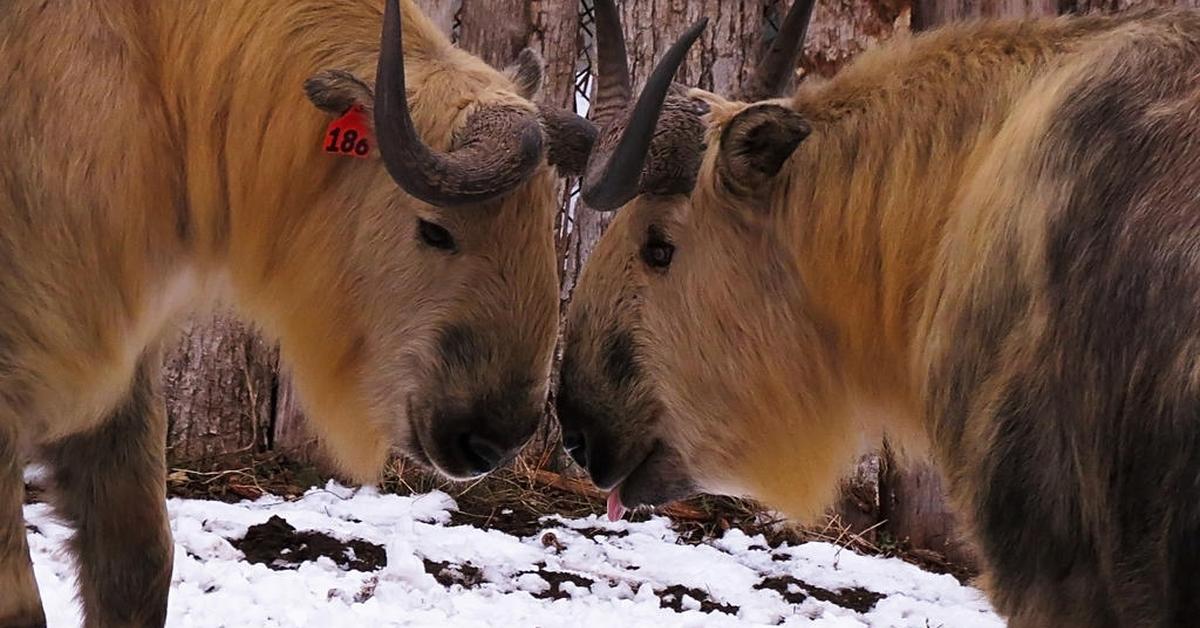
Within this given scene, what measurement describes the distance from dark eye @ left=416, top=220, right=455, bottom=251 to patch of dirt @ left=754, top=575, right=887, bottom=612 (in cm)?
209

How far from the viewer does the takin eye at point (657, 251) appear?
303cm

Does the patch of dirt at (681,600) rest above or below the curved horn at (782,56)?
below

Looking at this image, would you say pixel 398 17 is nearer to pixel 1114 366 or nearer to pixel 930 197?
pixel 930 197

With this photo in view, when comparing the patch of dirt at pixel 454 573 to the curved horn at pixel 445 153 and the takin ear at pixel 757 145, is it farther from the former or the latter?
the takin ear at pixel 757 145

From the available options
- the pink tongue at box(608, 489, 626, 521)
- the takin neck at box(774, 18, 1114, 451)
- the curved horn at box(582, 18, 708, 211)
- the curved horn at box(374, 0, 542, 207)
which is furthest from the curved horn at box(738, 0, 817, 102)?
the pink tongue at box(608, 489, 626, 521)

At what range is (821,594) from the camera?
4809 mm

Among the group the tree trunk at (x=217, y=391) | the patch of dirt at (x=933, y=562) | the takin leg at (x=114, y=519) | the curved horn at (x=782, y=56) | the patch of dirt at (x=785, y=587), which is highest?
the patch of dirt at (x=933, y=562)

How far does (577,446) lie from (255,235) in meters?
0.86

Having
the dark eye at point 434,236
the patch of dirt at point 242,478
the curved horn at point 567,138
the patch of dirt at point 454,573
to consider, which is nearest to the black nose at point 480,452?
the dark eye at point 434,236

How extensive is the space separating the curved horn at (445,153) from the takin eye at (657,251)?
0.28 meters

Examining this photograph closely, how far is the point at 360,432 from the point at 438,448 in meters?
0.31

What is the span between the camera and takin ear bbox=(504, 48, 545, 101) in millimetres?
3484

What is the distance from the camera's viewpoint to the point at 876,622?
14.9 ft

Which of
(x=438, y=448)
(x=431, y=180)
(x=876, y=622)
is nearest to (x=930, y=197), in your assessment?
(x=431, y=180)
